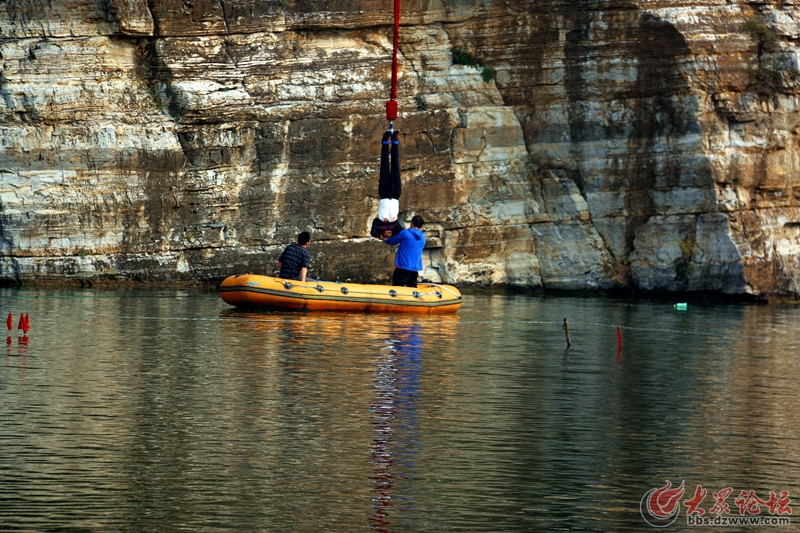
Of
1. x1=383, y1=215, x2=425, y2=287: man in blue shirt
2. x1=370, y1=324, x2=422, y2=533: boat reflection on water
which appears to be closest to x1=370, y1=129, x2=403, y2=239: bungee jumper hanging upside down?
x1=383, y1=215, x2=425, y2=287: man in blue shirt

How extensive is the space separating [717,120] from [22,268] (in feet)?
57.6

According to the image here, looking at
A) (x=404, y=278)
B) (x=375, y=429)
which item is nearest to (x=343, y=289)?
(x=404, y=278)

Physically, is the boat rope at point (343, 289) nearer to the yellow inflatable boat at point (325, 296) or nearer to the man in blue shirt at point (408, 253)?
the yellow inflatable boat at point (325, 296)

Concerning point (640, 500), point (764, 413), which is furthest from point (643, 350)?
point (640, 500)

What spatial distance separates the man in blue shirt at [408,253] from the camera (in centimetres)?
2478

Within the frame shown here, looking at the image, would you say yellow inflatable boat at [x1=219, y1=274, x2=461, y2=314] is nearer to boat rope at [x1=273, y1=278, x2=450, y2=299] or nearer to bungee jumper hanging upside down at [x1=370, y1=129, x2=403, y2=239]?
boat rope at [x1=273, y1=278, x2=450, y2=299]

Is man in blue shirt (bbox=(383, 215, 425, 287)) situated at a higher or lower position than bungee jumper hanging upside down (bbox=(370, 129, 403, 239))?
lower

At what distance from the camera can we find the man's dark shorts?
25.2 meters

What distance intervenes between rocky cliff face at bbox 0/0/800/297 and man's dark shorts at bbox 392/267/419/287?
728 centimetres

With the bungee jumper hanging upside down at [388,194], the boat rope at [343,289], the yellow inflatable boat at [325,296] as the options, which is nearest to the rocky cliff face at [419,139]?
the bungee jumper hanging upside down at [388,194]

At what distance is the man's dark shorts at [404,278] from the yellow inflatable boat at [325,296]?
52 centimetres

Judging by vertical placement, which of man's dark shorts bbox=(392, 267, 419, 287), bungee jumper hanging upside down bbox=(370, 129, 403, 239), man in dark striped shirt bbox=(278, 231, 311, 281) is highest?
bungee jumper hanging upside down bbox=(370, 129, 403, 239)

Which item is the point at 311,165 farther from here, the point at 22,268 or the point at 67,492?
the point at 67,492

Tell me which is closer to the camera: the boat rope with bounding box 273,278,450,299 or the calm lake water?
the calm lake water
